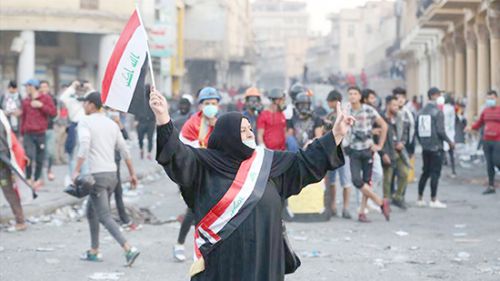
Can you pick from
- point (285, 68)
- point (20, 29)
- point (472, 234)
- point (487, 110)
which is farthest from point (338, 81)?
point (285, 68)

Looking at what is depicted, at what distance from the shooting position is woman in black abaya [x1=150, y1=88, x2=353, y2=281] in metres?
5.18

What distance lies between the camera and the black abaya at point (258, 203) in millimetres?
5180

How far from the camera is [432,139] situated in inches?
532

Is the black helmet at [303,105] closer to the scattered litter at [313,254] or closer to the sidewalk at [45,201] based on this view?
the scattered litter at [313,254]

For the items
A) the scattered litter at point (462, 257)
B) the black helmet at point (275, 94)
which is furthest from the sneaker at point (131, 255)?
the black helmet at point (275, 94)

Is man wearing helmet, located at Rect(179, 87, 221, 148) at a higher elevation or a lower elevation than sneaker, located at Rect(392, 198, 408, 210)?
higher

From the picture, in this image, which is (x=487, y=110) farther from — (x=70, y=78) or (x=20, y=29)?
(x=70, y=78)

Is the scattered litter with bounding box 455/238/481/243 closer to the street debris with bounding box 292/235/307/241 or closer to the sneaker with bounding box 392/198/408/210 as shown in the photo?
the street debris with bounding box 292/235/307/241

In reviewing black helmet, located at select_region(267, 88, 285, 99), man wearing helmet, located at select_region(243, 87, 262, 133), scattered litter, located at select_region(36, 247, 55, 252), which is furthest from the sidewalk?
black helmet, located at select_region(267, 88, 285, 99)

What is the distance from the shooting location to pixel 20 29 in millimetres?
33812

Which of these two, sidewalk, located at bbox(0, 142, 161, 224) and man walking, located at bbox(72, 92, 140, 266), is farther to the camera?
sidewalk, located at bbox(0, 142, 161, 224)

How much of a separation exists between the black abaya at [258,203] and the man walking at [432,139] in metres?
8.33

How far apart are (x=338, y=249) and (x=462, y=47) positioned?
2657 cm

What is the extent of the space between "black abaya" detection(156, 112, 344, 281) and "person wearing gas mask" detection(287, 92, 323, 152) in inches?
264
